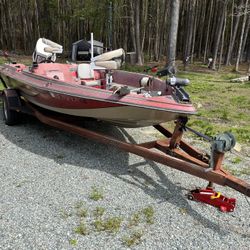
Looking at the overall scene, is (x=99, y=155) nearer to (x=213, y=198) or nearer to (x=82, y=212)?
(x=82, y=212)

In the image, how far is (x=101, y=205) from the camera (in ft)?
9.68

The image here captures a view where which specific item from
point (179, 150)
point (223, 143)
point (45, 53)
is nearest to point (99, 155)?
point (179, 150)

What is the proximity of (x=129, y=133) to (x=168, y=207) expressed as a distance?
217 centimetres

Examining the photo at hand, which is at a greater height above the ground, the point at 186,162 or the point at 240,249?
the point at 186,162

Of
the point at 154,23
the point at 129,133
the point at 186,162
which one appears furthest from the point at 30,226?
the point at 154,23

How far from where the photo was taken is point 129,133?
4.99 metres

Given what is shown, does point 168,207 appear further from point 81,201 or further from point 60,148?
point 60,148

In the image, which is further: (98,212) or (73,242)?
(98,212)

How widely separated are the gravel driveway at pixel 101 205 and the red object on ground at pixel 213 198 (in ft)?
0.19

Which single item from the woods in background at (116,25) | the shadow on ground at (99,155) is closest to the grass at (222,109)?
the shadow on ground at (99,155)

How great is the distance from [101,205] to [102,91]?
4.30ft

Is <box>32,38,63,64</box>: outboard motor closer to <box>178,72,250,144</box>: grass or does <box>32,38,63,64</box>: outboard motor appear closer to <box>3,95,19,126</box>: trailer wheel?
<box>3,95,19,126</box>: trailer wheel

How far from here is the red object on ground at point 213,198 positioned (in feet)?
9.39

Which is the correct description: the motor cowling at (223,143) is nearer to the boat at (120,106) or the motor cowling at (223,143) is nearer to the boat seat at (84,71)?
the boat at (120,106)
